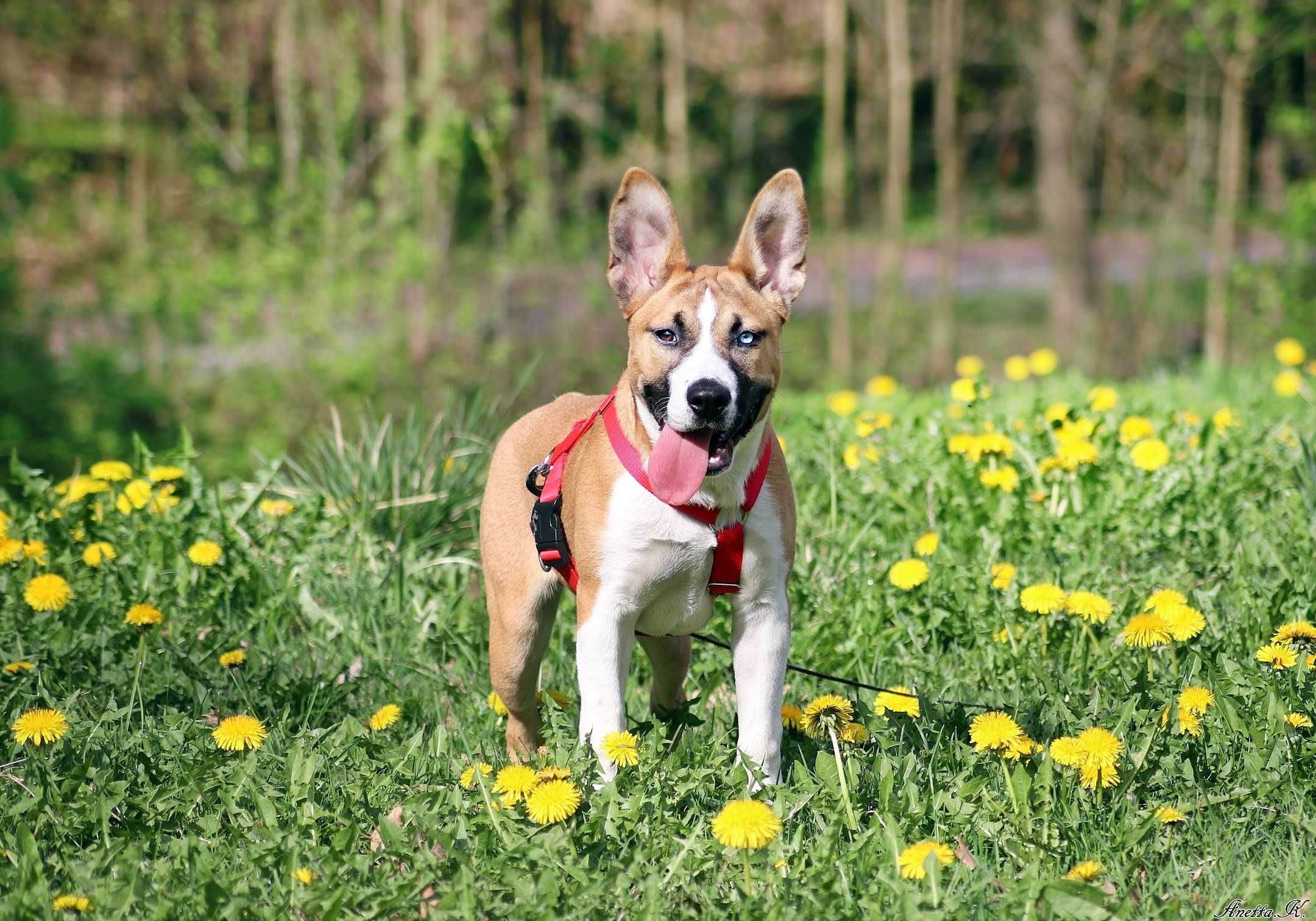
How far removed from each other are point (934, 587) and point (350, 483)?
2487 millimetres

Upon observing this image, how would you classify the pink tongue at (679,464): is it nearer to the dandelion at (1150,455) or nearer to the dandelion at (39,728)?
the dandelion at (39,728)

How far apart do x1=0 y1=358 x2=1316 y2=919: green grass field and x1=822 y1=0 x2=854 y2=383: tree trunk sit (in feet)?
19.8

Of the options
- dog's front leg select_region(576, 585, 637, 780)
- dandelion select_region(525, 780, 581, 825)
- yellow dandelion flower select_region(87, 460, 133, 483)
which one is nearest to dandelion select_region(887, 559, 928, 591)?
dog's front leg select_region(576, 585, 637, 780)

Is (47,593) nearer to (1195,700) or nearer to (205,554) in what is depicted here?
(205,554)

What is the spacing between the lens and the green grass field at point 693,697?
2.92 meters

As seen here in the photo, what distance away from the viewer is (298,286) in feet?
36.3

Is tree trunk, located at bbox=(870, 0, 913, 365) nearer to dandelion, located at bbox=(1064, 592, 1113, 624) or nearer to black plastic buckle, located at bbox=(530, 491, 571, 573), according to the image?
dandelion, located at bbox=(1064, 592, 1113, 624)

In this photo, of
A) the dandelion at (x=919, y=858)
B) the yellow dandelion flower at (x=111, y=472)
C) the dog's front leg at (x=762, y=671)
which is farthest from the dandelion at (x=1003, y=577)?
the yellow dandelion flower at (x=111, y=472)

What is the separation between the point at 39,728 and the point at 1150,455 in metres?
3.78

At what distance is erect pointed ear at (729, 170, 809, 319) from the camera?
376cm

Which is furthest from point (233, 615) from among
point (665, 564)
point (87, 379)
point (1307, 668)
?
point (87, 379)

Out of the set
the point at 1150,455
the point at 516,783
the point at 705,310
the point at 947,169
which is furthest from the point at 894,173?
the point at 516,783

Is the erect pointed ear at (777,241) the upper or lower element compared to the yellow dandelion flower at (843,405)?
upper

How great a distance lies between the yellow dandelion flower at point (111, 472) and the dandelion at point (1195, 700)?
3.86 meters
